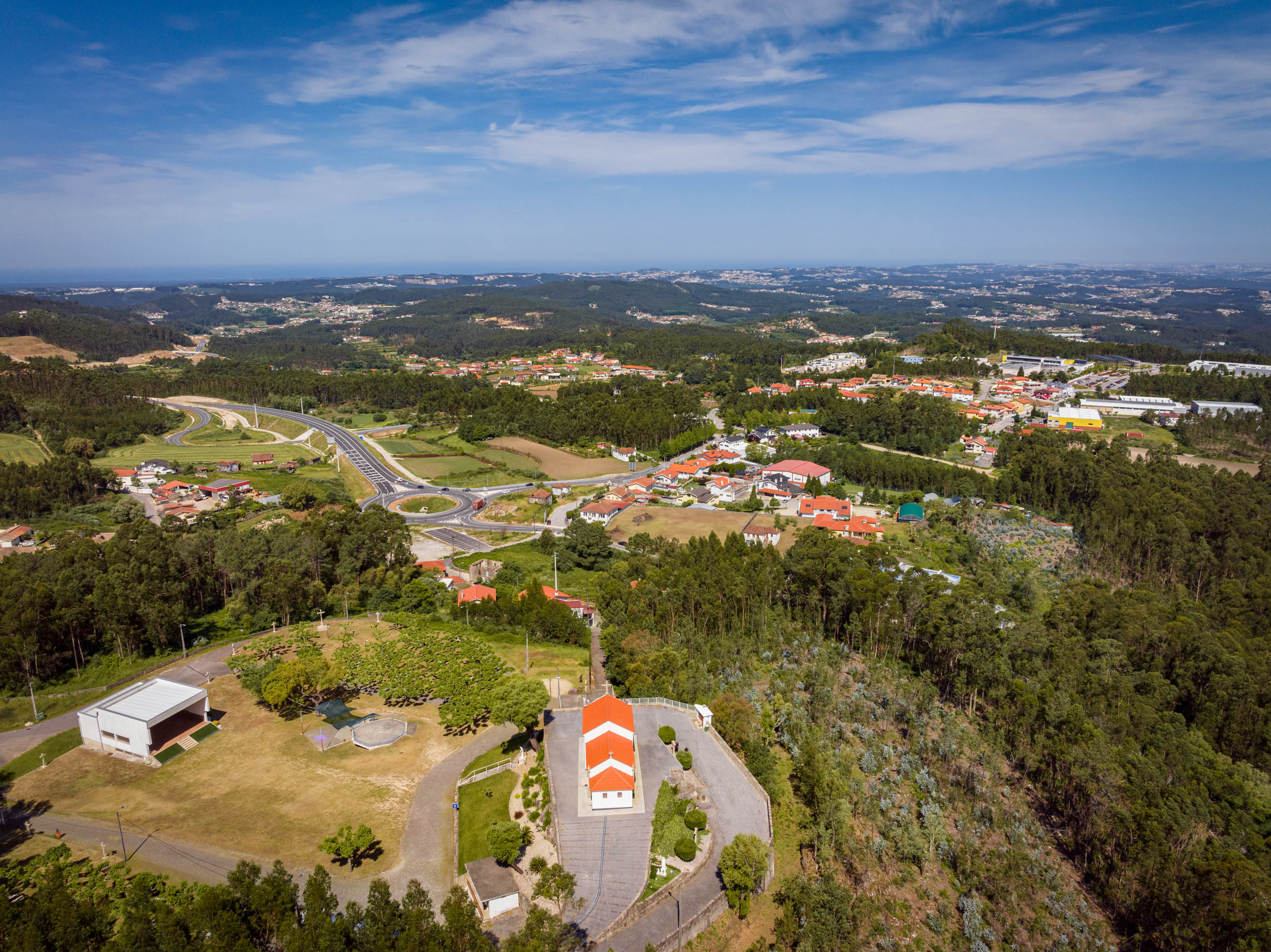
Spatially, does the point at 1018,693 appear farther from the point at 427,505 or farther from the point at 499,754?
the point at 427,505

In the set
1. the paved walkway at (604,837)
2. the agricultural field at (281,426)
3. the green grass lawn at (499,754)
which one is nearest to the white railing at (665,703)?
the paved walkway at (604,837)

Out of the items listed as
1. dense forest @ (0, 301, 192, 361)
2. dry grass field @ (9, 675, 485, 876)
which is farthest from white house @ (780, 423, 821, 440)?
dense forest @ (0, 301, 192, 361)

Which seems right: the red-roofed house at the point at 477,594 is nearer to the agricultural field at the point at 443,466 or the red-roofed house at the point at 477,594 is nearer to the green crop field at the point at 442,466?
the agricultural field at the point at 443,466

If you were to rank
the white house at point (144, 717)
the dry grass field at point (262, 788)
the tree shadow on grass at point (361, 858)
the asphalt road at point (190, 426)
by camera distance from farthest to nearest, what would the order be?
1. the asphalt road at point (190, 426)
2. the white house at point (144, 717)
3. the dry grass field at point (262, 788)
4. the tree shadow on grass at point (361, 858)

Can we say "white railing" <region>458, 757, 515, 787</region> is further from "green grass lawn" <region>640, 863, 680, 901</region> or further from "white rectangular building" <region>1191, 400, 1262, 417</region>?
"white rectangular building" <region>1191, 400, 1262, 417</region>

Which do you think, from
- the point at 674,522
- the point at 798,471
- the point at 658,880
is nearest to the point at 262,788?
the point at 658,880

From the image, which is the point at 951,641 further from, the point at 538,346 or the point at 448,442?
the point at 538,346

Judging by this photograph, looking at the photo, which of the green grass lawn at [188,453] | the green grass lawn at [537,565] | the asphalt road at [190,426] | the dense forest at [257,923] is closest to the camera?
the dense forest at [257,923]
